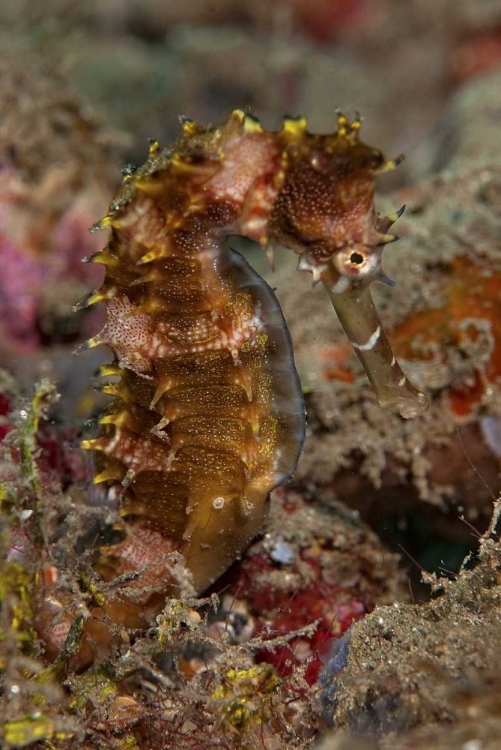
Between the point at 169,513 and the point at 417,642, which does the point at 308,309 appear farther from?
the point at 417,642

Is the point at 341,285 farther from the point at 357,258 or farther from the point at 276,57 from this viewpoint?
the point at 276,57

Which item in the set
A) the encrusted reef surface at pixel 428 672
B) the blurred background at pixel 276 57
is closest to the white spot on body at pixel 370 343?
the encrusted reef surface at pixel 428 672

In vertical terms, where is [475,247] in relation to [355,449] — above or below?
above

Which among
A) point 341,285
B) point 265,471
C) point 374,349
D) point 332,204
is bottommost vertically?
point 265,471

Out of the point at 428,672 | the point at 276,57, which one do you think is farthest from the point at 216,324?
the point at 276,57

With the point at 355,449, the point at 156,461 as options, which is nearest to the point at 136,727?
the point at 156,461

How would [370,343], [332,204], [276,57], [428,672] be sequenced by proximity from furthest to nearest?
[276,57], [370,343], [332,204], [428,672]

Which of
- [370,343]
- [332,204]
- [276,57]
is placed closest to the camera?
[332,204]

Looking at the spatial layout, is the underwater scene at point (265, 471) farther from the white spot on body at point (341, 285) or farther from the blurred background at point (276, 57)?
the blurred background at point (276, 57)
